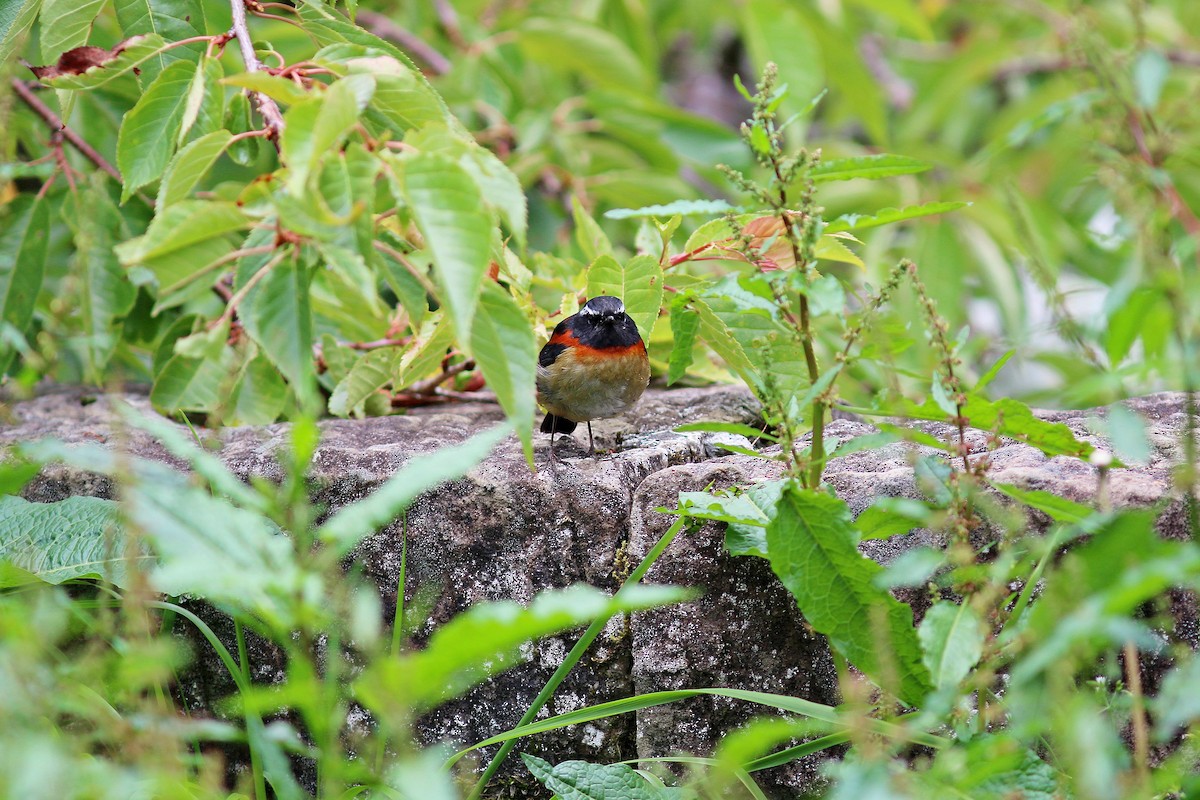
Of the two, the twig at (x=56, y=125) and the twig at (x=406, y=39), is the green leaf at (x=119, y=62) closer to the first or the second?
the twig at (x=56, y=125)

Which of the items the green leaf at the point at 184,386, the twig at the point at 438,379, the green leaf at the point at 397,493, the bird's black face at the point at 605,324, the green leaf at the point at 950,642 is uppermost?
the green leaf at the point at 397,493

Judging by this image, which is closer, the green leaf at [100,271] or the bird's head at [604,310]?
the green leaf at [100,271]

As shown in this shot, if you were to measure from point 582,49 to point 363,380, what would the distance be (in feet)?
6.45

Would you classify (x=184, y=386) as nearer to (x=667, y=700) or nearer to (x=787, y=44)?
(x=667, y=700)

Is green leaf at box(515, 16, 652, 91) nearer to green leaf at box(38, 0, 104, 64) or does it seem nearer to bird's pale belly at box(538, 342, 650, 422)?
bird's pale belly at box(538, 342, 650, 422)

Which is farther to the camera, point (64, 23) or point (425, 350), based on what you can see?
point (425, 350)

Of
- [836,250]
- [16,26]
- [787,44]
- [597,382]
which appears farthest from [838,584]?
[787,44]

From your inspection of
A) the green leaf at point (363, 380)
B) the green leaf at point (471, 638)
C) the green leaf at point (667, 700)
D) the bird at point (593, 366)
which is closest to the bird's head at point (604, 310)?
the bird at point (593, 366)

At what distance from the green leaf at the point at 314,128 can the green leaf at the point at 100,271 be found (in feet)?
5.36

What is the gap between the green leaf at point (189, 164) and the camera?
182 centimetres

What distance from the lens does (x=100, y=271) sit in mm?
3062

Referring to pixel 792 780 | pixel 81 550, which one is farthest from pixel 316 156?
pixel 792 780

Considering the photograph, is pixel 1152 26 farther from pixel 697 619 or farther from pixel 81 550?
pixel 81 550

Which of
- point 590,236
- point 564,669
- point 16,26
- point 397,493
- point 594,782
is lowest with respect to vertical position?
point 594,782
